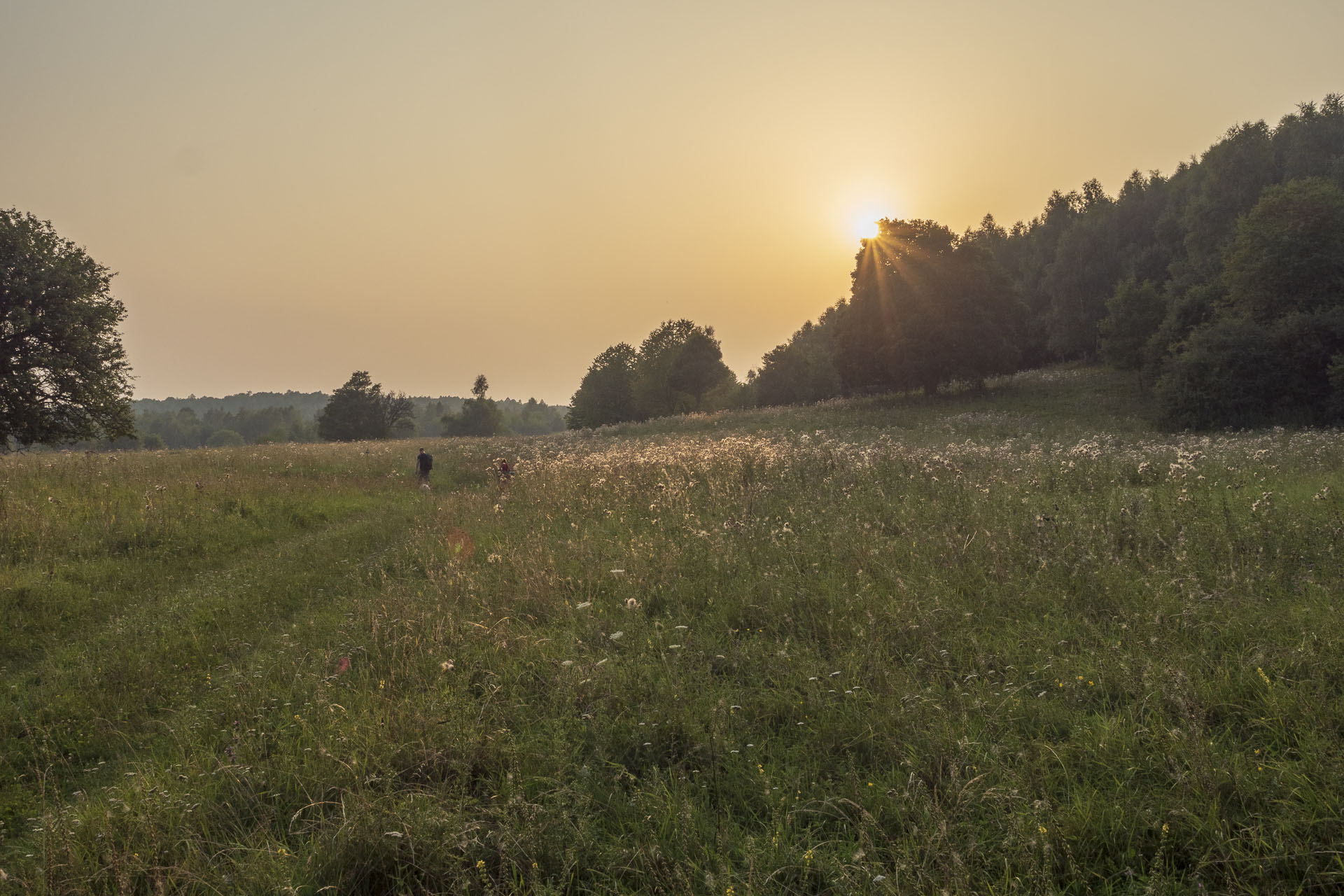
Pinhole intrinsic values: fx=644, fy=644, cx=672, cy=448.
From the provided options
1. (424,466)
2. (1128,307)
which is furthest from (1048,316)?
(424,466)

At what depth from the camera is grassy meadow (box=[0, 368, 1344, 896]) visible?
296 cm

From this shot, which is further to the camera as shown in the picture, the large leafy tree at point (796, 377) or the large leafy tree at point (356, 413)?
the large leafy tree at point (356, 413)

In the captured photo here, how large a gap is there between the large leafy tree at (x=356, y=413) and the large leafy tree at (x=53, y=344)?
189ft

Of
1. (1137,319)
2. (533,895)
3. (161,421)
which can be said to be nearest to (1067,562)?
(533,895)

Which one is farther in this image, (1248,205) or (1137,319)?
(1248,205)

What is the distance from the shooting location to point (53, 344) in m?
21.4

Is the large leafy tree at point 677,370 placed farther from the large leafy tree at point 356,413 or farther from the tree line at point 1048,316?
the large leafy tree at point 356,413

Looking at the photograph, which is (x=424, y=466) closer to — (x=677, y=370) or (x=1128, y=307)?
(x=1128, y=307)

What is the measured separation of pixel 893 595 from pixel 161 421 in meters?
208

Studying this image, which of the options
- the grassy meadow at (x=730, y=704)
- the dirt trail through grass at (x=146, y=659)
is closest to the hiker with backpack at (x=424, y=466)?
the dirt trail through grass at (x=146, y=659)

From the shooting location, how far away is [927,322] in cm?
3691

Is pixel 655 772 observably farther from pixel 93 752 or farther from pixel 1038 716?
pixel 93 752

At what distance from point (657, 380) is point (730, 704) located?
202 ft

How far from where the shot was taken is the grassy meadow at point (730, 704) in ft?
9.70
